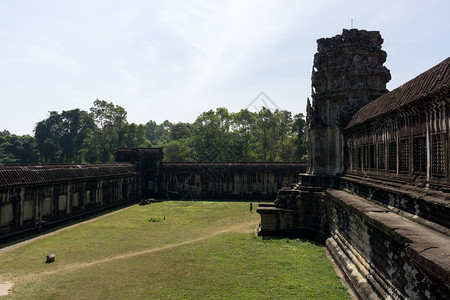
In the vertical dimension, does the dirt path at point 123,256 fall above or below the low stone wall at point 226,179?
below

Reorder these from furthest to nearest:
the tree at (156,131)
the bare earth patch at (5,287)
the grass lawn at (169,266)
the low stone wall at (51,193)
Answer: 1. the tree at (156,131)
2. the low stone wall at (51,193)
3. the bare earth patch at (5,287)
4. the grass lawn at (169,266)

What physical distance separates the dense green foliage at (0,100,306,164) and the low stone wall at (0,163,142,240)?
25569mm

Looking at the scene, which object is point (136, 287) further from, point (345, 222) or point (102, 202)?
point (102, 202)

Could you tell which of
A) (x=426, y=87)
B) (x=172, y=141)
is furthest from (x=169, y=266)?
(x=172, y=141)

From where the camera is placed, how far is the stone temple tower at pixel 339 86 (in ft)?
54.3

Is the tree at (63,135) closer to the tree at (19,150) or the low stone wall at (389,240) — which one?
the tree at (19,150)

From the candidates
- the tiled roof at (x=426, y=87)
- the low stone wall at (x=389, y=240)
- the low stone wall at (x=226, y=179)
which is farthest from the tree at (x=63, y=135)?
the tiled roof at (x=426, y=87)

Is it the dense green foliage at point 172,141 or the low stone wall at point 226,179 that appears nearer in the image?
the low stone wall at point 226,179

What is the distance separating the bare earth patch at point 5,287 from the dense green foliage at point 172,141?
43189 millimetres

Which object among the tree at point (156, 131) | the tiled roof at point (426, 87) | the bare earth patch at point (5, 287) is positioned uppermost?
the tree at point (156, 131)

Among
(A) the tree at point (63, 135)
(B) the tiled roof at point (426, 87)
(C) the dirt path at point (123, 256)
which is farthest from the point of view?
(A) the tree at point (63, 135)

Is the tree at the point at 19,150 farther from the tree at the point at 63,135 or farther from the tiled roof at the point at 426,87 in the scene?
the tiled roof at the point at 426,87

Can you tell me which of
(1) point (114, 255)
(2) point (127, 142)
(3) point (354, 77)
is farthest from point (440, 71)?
(2) point (127, 142)

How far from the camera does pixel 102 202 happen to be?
26484 mm
